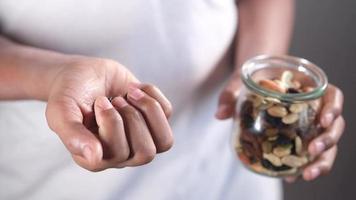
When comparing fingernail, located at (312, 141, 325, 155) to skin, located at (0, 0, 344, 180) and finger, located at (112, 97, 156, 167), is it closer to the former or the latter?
skin, located at (0, 0, 344, 180)

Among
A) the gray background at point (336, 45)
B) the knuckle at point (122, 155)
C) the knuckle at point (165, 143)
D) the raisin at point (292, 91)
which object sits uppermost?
the knuckle at point (122, 155)

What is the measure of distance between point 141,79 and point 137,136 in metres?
0.18

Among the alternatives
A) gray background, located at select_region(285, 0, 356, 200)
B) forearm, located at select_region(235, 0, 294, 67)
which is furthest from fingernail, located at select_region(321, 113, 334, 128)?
gray background, located at select_region(285, 0, 356, 200)

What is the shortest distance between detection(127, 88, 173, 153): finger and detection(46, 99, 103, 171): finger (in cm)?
4

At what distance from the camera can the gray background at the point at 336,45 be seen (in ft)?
2.59

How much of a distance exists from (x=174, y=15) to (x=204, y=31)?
4cm

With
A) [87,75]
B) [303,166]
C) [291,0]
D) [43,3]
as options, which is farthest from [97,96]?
[291,0]

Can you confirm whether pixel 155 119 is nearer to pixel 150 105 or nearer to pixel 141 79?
pixel 150 105

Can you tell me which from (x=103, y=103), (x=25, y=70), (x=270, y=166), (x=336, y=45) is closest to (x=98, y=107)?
(x=103, y=103)

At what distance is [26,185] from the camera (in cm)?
50

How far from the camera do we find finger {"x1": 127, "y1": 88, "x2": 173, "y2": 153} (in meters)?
0.32

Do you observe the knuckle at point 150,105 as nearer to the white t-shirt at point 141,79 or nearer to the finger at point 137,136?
the finger at point 137,136

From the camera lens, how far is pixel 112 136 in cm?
31

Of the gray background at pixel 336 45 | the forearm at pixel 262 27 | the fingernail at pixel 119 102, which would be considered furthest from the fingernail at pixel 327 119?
the gray background at pixel 336 45
